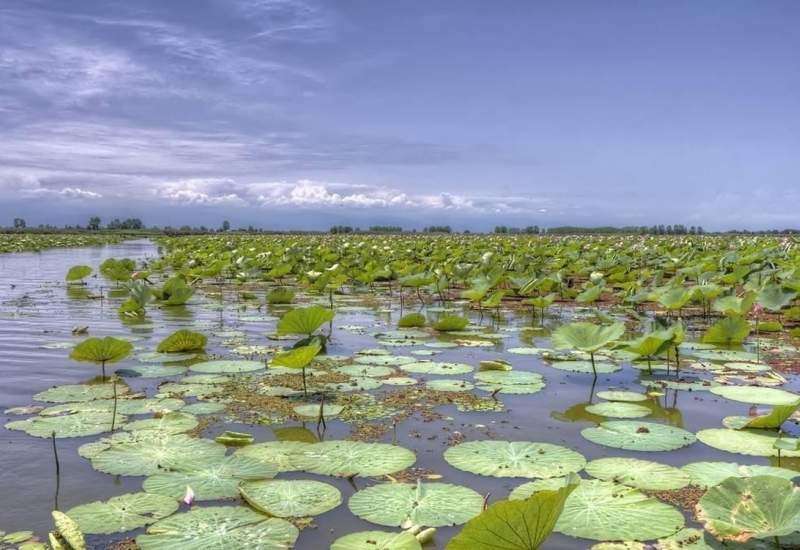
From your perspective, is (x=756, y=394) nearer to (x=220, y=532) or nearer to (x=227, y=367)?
(x=220, y=532)

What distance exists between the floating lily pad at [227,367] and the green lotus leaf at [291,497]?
87.6 inches

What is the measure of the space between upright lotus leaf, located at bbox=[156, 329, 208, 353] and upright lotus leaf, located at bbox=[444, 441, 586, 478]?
3.00 m

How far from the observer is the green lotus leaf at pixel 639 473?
2781mm

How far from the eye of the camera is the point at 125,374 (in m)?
4.74

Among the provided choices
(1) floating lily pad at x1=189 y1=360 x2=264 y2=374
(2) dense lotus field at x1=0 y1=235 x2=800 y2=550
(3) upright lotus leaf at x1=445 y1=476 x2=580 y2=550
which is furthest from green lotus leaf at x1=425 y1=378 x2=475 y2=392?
(3) upright lotus leaf at x1=445 y1=476 x2=580 y2=550

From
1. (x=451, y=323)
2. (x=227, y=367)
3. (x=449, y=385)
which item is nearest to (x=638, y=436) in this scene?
(x=449, y=385)

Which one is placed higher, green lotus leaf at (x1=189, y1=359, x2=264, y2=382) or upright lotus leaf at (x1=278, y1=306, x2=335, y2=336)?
upright lotus leaf at (x1=278, y1=306, x2=335, y2=336)

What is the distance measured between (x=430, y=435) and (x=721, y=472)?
140 cm

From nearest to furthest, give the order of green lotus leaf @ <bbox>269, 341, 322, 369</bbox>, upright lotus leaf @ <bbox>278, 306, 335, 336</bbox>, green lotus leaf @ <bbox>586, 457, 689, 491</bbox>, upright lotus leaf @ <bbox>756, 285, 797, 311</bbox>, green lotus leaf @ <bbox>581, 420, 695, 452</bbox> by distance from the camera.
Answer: green lotus leaf @ <bbox>586, 457, 689, 491</bbox> < green lotus leaf @ <bbox>581, 420, 695, 452</bbox> < green lotus leaf @ <bbox>269, 341, 322, 369</bbox> < upright lotus leaf @ <bbox>278, 306, 335, 336</bbox> < upright lotus leaf @ <bbox>756, 285, 797, 311</bbox>

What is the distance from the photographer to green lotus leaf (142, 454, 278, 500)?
2650 millimetres

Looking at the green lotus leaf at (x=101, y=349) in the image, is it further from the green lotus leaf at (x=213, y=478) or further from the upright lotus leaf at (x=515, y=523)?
the upright lotus leaf at (x=515, y=523)

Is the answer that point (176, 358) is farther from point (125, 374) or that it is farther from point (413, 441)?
point (413, 441)

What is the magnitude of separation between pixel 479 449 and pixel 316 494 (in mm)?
909

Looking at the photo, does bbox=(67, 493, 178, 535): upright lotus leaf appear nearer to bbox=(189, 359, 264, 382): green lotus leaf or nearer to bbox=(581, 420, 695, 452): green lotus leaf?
bbox=(581, 420, 695, 452): green lotus leaf
